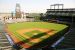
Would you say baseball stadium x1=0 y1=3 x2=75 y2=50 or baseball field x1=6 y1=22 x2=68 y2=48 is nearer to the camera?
baseball stadium x1=0 y1=3 x2=75 y2=50

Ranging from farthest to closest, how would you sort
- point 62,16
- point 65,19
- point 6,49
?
point 62,16
point 65,19
point 6,49

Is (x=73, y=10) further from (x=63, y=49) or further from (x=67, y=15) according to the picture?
(x=63, y=49)

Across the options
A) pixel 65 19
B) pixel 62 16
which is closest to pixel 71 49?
pixel 65 19

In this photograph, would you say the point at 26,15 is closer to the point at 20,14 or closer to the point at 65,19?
the point at 20,14

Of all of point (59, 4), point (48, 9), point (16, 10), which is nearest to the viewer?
point (59, 4)

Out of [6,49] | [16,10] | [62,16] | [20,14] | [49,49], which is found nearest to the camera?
[49,49]

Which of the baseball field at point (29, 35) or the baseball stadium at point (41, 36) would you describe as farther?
the baseball field at point (29, 35)

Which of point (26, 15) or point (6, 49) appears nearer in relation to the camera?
point (6, 49)

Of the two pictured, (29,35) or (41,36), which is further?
(29,35)

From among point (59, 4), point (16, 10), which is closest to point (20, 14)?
point (16, 10)
